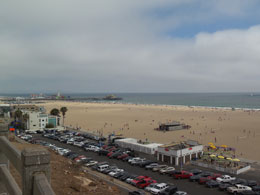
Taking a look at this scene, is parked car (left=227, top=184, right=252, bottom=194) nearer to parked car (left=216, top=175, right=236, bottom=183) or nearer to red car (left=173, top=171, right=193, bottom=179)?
parked car (left=216, top=175, right=236, bottom=183)

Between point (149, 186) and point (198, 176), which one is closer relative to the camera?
point (149, 186)

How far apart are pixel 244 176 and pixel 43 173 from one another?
22556 mm

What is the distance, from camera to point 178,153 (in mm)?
24219

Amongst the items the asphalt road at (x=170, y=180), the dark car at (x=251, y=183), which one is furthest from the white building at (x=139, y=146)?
the dark car at (x=251, y=183)

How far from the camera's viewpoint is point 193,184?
749 inches

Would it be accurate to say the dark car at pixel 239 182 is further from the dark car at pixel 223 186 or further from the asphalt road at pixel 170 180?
the asphalt road at pixel 170 180

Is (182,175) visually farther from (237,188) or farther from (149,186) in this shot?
(237,188)

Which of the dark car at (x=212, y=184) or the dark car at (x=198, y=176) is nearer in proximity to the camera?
the dark car at (x=212, y=184)

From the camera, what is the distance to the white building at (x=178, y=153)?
80.0 ft

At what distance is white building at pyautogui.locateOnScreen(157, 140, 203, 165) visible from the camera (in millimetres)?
24375

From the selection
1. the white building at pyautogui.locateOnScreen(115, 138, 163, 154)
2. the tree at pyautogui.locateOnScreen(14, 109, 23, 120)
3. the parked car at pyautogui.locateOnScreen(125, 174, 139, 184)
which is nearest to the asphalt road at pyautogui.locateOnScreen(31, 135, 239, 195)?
the parked car at pyautogui.locateOnScreen(125, 174, 139, 184)

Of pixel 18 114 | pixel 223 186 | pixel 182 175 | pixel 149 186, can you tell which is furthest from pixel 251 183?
pixel 18 114

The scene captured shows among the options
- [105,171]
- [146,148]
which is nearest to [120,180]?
[105,171]

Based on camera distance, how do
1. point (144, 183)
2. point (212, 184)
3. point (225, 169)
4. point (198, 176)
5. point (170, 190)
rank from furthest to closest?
point (225, 169) → point (198, 176) → point (144, 183) → point (212, 184) → point (170, 190)
